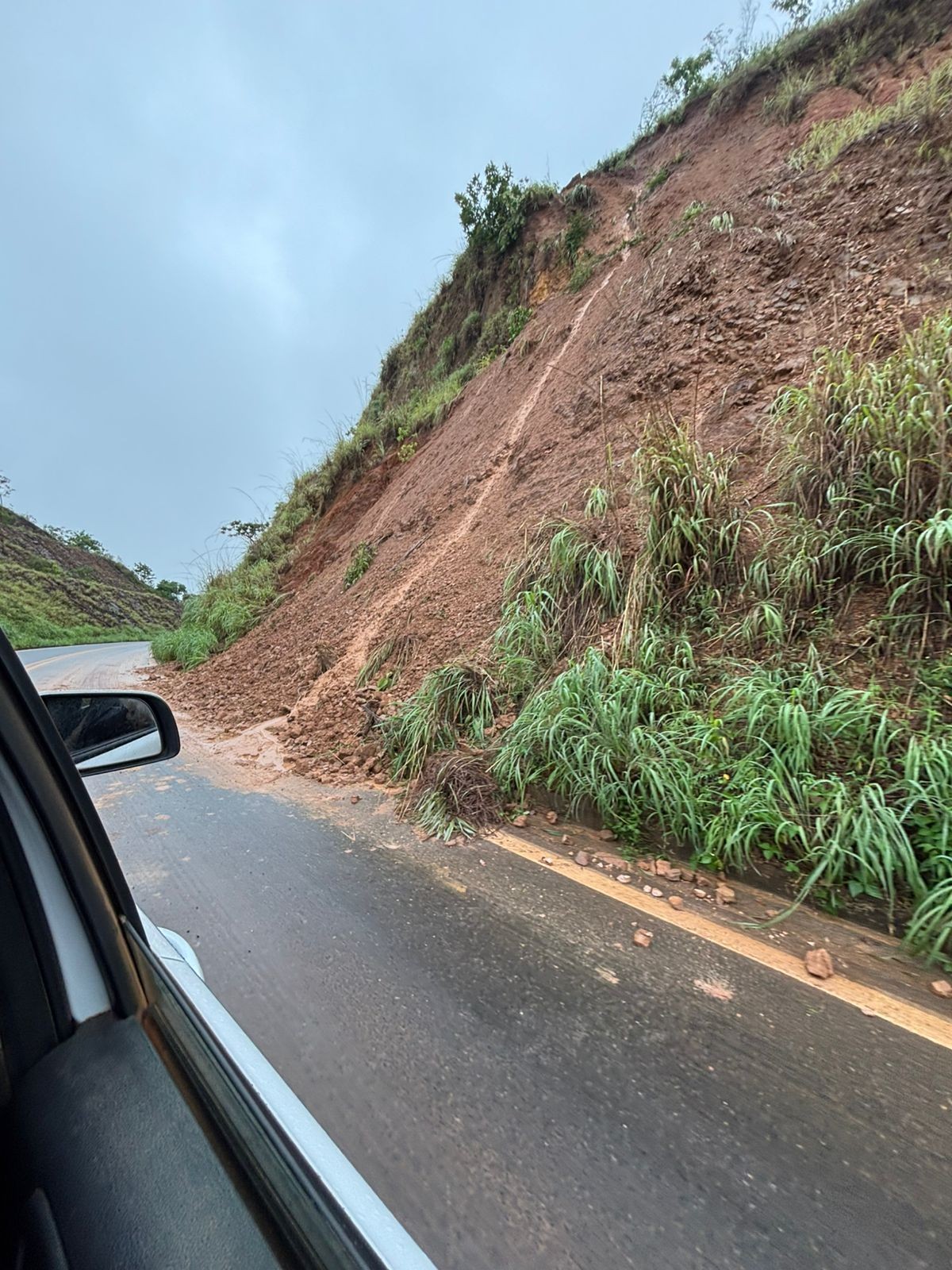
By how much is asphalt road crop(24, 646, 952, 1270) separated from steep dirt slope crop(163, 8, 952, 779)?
74.0 inches

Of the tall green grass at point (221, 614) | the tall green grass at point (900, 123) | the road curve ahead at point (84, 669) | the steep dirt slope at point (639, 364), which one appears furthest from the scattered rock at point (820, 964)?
the tall green grass at point (221, 614)

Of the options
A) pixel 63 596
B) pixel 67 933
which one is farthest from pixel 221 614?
pixel 63 596

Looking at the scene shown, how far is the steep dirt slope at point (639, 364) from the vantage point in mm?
4742

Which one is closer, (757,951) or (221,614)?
(757,951)

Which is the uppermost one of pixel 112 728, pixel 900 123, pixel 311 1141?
pixel 900 123

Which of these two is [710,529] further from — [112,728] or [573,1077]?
[112,728]

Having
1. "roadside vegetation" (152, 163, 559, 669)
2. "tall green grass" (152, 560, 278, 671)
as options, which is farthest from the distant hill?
"roadside vegetation" (152, 163, 559, 669)

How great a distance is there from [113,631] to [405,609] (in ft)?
107

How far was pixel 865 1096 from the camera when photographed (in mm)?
1364

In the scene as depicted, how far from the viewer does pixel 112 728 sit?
169 cm

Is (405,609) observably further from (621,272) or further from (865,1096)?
(621,272)

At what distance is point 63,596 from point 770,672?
41.7 meters

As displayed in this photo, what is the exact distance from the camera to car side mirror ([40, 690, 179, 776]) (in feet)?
4.94

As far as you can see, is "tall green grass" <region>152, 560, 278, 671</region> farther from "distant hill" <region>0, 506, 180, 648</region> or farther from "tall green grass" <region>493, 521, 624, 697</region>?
"distant hill" <region>0, 506, 180, 648</region>
